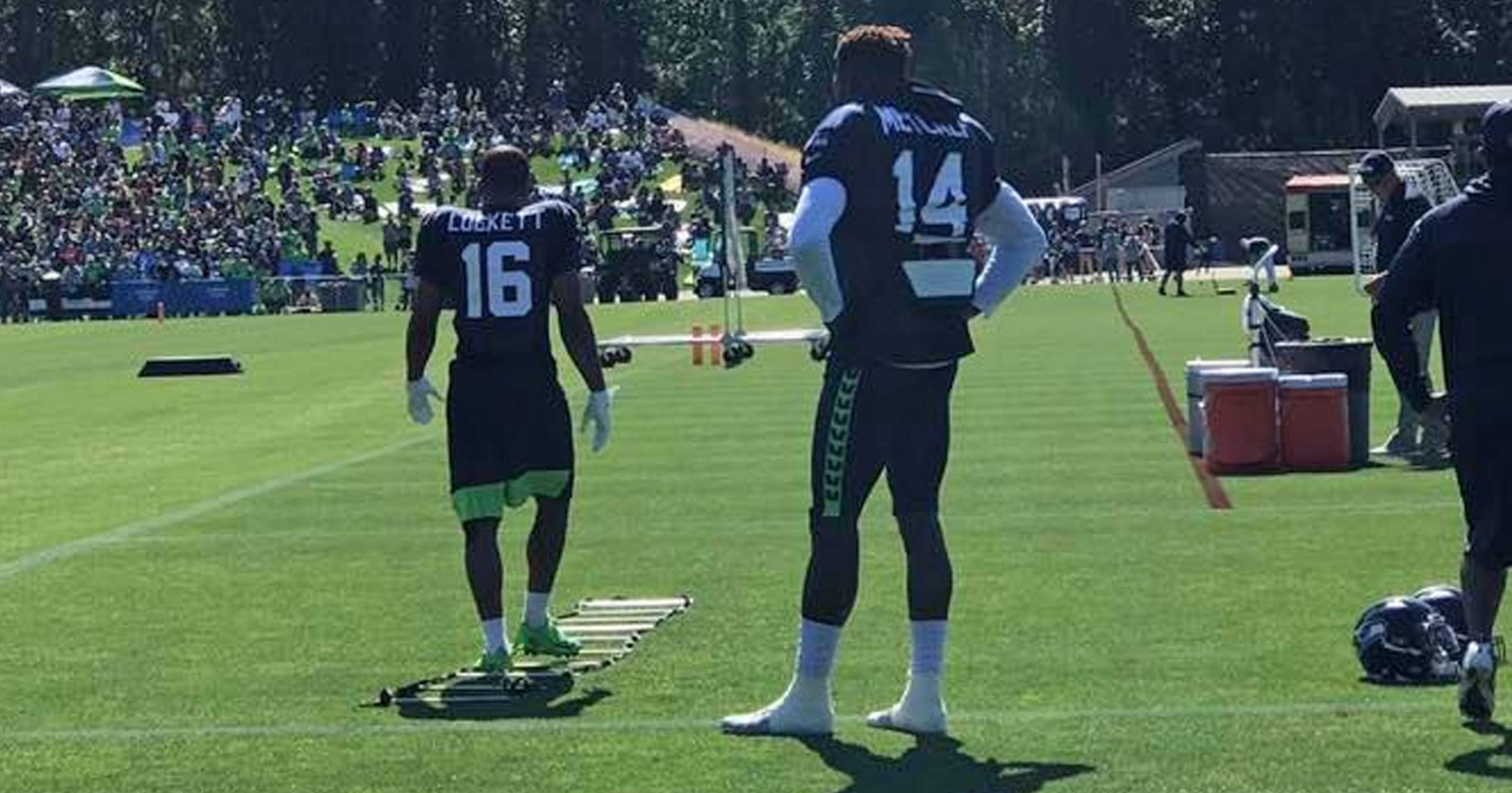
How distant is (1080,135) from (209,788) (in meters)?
89.7

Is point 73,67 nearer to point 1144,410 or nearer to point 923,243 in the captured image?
point 1144,410

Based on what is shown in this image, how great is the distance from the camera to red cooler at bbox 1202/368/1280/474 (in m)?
17.8

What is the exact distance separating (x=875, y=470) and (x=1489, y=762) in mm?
2057

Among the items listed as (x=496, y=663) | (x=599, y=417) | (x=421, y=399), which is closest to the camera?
(x=496, y=663)

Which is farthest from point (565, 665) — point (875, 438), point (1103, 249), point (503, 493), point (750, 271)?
point (1103, 249)

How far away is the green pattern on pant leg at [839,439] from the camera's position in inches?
356

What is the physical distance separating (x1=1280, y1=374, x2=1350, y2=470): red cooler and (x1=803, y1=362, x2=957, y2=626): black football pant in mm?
9079

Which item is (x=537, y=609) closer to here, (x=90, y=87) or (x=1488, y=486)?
(x=1488, y=486)

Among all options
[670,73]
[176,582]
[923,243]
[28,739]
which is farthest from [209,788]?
[670,73]

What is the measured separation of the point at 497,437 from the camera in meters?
10.7

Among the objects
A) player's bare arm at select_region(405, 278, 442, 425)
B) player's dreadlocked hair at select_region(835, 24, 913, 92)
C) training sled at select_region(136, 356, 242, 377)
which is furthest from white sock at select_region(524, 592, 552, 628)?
training sled at select_region(136, 356, 242, 377)

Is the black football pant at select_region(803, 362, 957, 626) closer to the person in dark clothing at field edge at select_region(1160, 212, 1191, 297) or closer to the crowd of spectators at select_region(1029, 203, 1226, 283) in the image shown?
the person in dark clothing at field edge at select_region(1160, 212, 1191, 297)

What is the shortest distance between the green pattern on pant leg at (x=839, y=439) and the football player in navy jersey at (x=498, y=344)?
6.40 ft

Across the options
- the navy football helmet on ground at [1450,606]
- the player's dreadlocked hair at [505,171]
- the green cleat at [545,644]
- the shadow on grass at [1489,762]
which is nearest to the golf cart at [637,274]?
the green cleat at [545,644]
